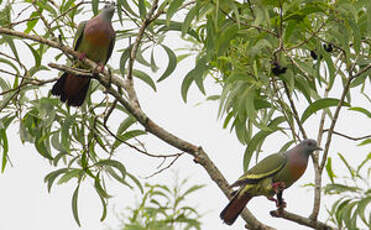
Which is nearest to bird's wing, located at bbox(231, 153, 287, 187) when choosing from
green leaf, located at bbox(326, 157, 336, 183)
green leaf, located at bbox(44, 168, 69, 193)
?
green leaf, located at bbox(326, 157, 336, 183)

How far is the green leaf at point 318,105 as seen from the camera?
2826mm

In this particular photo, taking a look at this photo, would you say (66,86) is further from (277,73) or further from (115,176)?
(277,73)

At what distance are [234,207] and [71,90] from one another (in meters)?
1.26

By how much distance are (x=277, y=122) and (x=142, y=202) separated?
87cm

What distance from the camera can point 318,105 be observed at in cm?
287

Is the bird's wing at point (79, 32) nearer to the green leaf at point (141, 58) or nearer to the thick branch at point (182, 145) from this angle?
the green leaf at point (141, 58)

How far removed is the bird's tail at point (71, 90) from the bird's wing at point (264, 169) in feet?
3.99

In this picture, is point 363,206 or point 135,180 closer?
point 363,206

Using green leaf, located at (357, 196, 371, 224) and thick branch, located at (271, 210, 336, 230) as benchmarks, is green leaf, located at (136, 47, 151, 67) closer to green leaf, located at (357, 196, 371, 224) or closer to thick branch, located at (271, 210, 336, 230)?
thick branch, located at (271, 210, 336, 230)

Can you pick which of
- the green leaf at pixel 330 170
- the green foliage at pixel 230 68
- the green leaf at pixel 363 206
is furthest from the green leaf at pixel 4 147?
the green leaf at pixel 363 206

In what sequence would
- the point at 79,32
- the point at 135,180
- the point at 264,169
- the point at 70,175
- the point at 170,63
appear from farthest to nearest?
the point at 79,32 < the point at 135,180 < the point at 70,175 < the point at 170,63 < the point at 264,169

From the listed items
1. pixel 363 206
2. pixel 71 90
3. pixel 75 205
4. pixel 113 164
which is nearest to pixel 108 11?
pixel 71 90

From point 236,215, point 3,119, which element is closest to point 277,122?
point 236,215

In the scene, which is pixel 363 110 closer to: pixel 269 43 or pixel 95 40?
pixel 269 43
